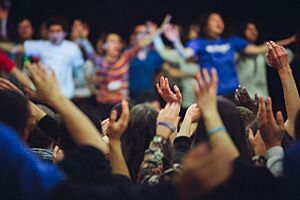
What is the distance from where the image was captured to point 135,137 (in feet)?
11.0

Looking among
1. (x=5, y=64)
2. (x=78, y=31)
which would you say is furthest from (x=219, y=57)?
(x=78, y=31)

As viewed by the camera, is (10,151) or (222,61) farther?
(222,61)

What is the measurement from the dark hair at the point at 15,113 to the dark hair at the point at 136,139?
798mm

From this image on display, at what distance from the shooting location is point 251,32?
873 centimetres

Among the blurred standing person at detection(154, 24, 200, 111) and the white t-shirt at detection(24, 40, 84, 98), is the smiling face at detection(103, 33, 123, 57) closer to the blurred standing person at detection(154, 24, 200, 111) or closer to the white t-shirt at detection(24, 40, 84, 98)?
the blurred standing person at detection(154, 24, 200, 111)

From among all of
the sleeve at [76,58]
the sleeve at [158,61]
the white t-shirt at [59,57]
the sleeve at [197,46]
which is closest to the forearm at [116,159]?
the sleeve at [197,46]

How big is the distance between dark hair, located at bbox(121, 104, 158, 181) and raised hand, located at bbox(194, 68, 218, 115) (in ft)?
2.30

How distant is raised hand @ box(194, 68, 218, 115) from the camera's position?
2.68 metres

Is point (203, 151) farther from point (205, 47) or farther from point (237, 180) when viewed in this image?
point (205, 47)

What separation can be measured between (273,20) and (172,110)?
6804 millimetres

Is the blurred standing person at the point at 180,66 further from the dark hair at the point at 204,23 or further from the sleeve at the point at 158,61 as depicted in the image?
the dark hair at the point at 204,23

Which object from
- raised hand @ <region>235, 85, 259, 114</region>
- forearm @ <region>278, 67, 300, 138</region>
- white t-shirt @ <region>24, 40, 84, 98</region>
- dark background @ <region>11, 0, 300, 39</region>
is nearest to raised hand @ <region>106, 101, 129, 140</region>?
forearm @ <region>278, 67, 300, 138</region>

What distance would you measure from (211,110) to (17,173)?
2.34 ft

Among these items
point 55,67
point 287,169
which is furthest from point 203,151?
point 55,67
